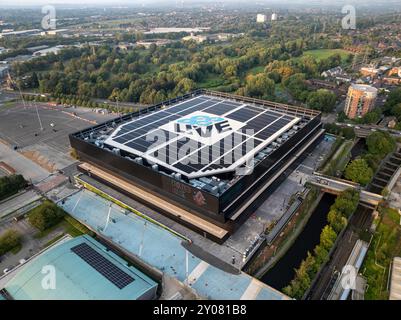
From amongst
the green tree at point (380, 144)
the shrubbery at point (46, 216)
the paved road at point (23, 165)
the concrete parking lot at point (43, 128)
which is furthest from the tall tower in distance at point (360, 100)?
the paved road at point (23, 165)

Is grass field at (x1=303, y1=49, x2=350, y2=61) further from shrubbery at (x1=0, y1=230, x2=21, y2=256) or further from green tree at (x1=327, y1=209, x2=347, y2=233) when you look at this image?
shrubbery at (x1=0, y1=230, x2=21, y2=256)

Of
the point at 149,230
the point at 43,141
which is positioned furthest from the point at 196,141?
the point at 43,141

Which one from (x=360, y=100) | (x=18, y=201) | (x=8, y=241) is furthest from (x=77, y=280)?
(x=360, y=100)

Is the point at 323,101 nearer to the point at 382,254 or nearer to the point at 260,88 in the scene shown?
Answer: the point at 260,88

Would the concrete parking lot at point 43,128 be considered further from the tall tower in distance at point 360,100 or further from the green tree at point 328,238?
the tall tower in distance at point 360,100
